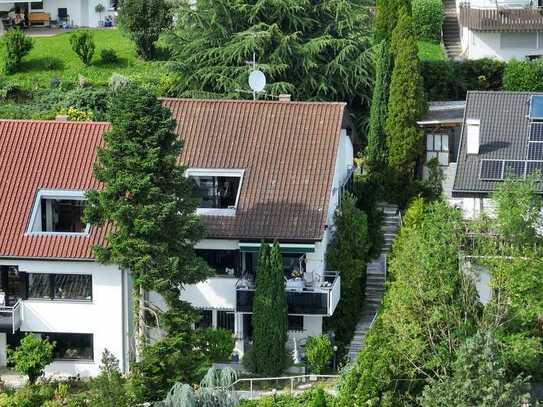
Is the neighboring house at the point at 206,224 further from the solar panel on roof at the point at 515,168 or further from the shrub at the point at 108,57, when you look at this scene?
the shrub at the point at 108,57

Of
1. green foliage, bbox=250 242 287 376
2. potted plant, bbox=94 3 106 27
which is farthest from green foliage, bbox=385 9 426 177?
potted plant, bbox=94 3 106 27

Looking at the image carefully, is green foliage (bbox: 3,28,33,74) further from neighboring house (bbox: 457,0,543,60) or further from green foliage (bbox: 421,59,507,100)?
neighboring house (bbox: 457,0,543,60)

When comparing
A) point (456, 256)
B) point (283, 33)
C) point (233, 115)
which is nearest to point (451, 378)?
point (456, 256)

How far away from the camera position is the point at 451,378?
61.8m

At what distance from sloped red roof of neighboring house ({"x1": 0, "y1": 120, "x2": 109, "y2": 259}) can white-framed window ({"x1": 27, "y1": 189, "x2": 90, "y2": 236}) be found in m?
0.29

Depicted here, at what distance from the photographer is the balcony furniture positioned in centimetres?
10344

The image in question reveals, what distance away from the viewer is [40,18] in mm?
103438

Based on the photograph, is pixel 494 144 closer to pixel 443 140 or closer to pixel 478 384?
pixel 443 140

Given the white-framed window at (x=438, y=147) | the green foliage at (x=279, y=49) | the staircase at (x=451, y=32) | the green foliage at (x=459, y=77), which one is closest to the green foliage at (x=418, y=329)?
the white-framed window at (x=438, y=147)

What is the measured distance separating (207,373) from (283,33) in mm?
25223

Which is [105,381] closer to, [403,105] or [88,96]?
[403,105]

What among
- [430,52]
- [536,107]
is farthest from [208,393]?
[430,52]

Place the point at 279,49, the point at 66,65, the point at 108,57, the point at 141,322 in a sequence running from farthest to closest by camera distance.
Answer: the point at 108,57, the point at 66,65, the point at 279,49, the point at 141,322

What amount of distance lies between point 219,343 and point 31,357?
6.67 m
